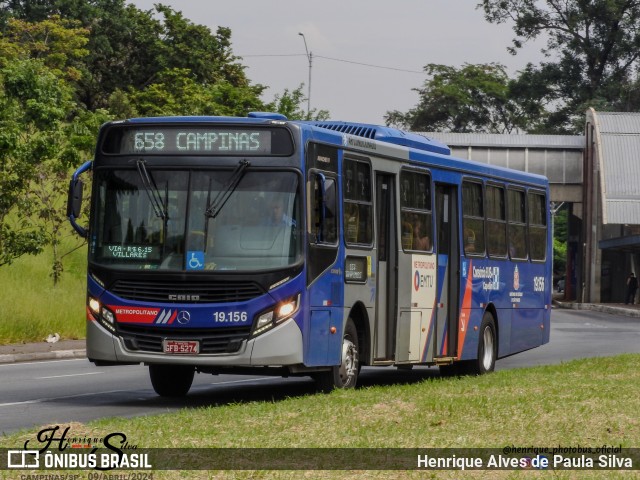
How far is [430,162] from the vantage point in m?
18.9

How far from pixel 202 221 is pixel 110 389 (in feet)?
13.9

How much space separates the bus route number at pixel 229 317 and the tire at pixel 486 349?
6.58 meters

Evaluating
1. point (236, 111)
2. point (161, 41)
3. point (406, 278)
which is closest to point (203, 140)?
point (406, 278)

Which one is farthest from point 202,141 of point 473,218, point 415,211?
point 473,218

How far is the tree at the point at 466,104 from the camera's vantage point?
3767 inches

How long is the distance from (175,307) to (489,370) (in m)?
7.71

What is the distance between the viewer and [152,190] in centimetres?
1532

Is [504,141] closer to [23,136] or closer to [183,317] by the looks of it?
→ [23,136]

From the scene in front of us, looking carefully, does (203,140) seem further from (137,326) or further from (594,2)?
(594,2)

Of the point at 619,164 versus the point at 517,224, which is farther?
the point at 619,164

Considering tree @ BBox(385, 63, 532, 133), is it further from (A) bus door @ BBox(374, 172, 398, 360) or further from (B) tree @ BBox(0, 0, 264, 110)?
(A) bus door @ BBox(374, 172, 398, 360)

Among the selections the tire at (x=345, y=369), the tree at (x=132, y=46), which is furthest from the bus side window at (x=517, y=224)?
the tree at (x=132, y=46)

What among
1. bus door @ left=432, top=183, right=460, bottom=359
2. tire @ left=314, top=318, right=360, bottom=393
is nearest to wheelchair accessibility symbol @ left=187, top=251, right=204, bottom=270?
tire @ left=314, top=318, right=360, bottom=393

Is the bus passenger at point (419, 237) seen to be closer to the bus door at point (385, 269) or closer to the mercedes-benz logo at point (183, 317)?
the bus door at point (385, 269)
